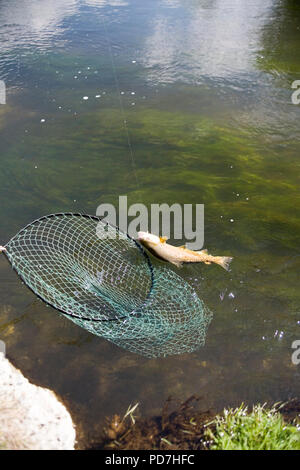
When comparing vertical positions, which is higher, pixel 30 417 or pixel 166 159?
pixel 166 159

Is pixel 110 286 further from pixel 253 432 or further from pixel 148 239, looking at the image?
pixel 253 432

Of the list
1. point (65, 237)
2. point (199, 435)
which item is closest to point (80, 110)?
point (65, 237)

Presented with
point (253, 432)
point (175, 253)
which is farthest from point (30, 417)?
point (175, 253)

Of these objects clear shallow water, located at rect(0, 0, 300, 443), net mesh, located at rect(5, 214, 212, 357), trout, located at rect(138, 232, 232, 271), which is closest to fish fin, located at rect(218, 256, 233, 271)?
trout, located at rect(138, 232, 232, 271)

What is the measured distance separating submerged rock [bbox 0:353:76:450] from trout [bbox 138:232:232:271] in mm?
1775

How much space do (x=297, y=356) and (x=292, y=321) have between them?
401mm

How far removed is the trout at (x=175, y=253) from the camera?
4.71 m

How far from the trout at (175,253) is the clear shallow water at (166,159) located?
0.73 ft

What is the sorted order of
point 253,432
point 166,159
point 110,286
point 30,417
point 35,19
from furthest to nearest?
point 35,19 → point 166,159 → point 110,286 → point 30,417 → point 253,432

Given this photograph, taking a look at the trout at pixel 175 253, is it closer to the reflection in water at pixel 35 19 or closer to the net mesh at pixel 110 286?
the net mesh at pixel 110 286

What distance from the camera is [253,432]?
11.3 feet

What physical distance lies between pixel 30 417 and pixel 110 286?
5.35ft

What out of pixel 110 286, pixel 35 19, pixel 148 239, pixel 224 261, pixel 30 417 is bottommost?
pixel 30 417

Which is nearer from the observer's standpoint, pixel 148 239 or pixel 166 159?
pixel 148 239
